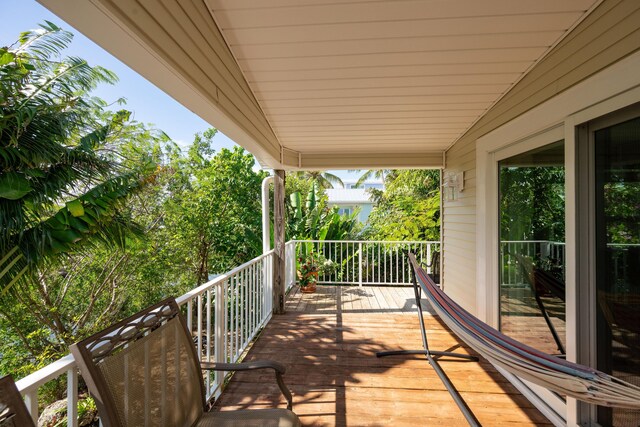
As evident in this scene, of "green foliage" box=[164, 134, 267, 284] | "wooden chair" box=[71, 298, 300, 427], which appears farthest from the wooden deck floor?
"green foliage" box=[164, 134, 267, 284]

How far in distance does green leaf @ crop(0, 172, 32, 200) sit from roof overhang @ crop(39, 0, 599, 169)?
4.08m

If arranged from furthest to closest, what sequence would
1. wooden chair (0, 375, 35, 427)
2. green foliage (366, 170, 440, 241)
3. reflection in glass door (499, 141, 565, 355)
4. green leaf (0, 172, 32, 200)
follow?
green foliage (366, 170, 440, 241) → green leaf (0, 172, 32, 200) → reflection in glass door (499, 141, 565, 355) → wooden chair (0, 375, 35, 427)

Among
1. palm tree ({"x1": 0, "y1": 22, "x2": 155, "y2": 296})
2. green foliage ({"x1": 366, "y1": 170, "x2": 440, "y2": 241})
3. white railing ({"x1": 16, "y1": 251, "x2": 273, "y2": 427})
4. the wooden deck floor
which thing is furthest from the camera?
green foliage ({"x1": 366, "y1": 170, "x2": 440, "y2": 241})

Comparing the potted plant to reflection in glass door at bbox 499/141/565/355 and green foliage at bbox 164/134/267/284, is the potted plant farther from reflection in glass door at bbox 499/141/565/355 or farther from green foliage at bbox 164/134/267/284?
green foliage at bbox 164/134/267/284

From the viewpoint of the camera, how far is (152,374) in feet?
4.39

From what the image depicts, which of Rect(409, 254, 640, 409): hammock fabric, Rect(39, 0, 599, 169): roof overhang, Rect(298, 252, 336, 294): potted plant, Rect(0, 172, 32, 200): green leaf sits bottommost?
Rect(298, 252, 336, 294): potted plant

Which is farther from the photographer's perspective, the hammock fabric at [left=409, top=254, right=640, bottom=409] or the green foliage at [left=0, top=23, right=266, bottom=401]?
the green foliage at [left=0, top=23, right=266, bottom=401]

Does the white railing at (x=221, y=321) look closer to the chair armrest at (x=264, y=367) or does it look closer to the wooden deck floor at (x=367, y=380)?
the wooden deck floor at (x=367, y=380)

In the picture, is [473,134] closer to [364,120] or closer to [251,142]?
[364,120]

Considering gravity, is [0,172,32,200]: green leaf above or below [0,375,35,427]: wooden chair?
above

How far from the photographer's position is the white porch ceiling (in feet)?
5.24

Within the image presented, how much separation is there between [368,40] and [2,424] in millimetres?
2196

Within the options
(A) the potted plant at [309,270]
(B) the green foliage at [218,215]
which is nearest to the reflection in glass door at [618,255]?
(A) the potted plant at [309,270]

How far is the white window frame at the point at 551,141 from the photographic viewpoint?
62.0 inches
